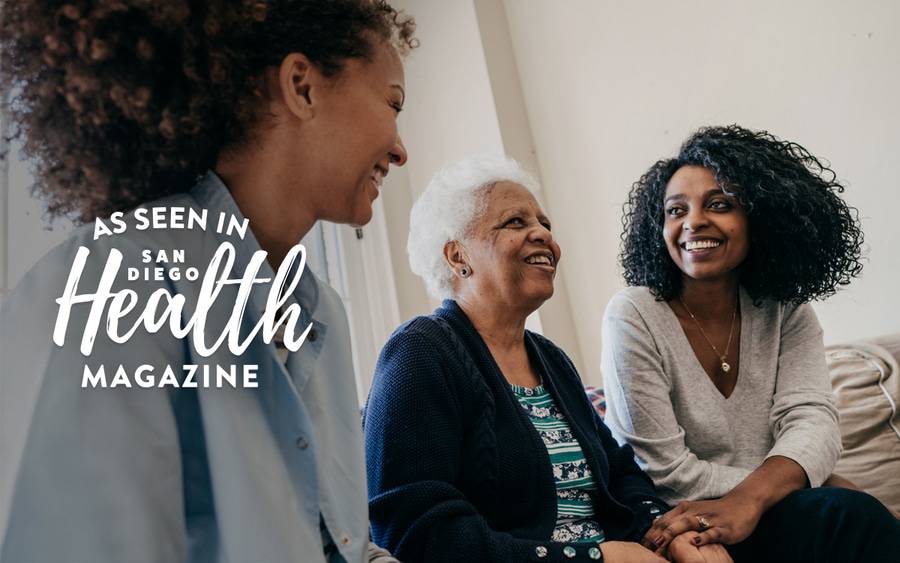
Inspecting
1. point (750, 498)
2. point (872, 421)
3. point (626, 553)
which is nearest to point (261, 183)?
point (626, 553)

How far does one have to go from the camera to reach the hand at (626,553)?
1150 millimetres

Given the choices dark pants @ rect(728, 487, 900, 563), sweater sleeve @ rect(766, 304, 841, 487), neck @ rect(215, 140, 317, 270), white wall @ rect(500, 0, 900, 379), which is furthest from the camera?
white wall @ rect(500, 0, 900, 379)

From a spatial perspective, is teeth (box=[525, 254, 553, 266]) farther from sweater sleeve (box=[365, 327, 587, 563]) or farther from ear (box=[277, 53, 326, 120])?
ear (box=[277, 53, 326, 120])

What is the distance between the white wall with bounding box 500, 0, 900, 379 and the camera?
2.10 meters

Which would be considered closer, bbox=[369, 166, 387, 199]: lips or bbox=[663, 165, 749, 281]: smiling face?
bbox=[369, 166, 387, 199]: lips

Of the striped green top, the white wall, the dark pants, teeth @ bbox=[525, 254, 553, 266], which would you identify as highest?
the white wall

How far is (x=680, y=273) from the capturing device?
5.86 ft

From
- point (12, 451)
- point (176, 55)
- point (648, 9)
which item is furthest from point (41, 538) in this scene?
point (648, 9)

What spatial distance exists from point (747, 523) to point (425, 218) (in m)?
0.86

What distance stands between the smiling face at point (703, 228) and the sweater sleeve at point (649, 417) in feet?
0.61

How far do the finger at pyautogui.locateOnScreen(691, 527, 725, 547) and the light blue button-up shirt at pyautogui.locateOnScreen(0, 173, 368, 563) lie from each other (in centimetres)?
63

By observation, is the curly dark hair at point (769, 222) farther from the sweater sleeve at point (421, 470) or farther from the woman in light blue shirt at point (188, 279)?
the woman in light blue shirt at point (188, 279)

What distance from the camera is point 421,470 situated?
44.9 inches

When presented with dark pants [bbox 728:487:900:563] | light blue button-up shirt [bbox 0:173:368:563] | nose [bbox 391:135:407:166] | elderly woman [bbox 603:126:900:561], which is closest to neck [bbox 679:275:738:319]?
elderly woman [bbox 603:126:900:561]
